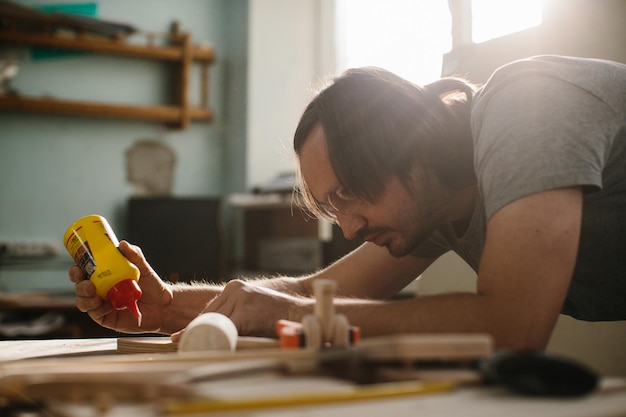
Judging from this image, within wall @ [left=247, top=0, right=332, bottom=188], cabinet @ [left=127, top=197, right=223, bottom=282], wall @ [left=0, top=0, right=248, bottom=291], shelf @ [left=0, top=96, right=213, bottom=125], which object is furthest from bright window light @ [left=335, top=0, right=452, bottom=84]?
cabinet @ [left=127, top=197, right=223, bottom=282]

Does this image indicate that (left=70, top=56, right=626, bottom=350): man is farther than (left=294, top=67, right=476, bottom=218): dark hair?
No

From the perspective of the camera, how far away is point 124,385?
1.61 ft

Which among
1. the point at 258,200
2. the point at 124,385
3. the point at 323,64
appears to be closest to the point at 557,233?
the point at 124,385

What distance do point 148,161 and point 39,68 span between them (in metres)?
0.83

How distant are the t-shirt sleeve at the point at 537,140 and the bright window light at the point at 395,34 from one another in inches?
79.3

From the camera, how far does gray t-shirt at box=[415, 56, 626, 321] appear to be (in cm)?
85

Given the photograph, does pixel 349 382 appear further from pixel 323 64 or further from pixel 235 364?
pixel 323 64

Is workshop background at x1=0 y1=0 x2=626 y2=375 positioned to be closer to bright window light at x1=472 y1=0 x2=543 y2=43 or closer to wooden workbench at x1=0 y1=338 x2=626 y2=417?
bright window light at x1=472 y1=0 x2=543 y2=43

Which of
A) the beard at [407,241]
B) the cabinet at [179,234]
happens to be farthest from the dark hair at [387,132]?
the cabinet at [179,234]

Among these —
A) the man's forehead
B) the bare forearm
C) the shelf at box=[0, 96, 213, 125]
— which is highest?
the shelf at box=[0, 96, 213, 125]

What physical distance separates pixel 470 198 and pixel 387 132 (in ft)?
0.73

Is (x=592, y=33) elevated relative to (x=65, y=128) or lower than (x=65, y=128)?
elevated

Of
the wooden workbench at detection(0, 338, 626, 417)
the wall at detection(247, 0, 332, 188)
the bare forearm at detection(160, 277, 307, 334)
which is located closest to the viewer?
the wooden workbench at detection(0, 338, 626, 417)

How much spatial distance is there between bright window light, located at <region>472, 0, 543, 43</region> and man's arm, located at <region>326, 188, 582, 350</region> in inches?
67.4
